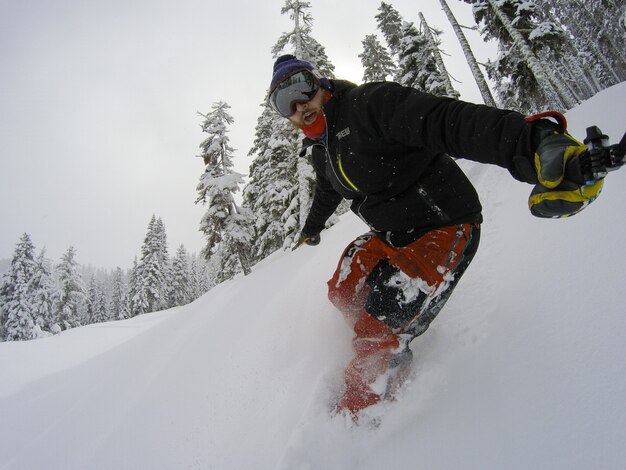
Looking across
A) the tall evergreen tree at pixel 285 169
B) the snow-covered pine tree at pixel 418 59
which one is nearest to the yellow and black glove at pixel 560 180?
the tall evergreen tree at pixel 285 169

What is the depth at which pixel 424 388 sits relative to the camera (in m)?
2.09

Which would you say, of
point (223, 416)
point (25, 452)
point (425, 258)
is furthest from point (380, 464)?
point (25, 452)

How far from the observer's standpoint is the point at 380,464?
1.71 meters

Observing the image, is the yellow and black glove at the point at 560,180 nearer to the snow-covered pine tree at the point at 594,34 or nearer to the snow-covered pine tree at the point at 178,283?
the snow-covered pine tree at the point at 594,34

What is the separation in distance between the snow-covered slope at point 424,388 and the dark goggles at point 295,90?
200 centimetres

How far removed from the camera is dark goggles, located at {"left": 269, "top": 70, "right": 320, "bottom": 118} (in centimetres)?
234

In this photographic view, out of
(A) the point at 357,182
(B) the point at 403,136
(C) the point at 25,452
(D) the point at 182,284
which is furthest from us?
(D) the point at 182,284

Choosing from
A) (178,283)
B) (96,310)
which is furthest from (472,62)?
(96,310)

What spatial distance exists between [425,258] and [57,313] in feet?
150

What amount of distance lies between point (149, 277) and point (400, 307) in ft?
131

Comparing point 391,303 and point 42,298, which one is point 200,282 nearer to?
point 42,298

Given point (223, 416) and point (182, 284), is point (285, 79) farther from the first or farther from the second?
point (182, 284)

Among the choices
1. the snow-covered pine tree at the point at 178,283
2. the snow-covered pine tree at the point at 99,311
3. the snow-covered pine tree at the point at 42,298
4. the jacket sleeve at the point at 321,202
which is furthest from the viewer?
the snow-covered pine tree at the point at 99,311

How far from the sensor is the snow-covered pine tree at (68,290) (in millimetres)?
36344
